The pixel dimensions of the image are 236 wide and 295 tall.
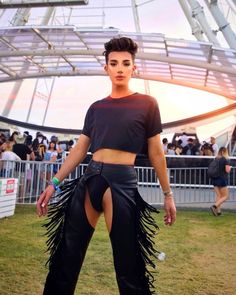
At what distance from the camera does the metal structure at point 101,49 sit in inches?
570

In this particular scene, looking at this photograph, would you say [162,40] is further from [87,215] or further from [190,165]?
[87,215]

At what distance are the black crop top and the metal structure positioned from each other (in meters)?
11.7

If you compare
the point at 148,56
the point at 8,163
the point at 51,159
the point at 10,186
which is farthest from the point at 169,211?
the point at 148,56

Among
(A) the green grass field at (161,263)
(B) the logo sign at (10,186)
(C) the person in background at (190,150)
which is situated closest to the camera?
(A) the green grass field at (161,263)

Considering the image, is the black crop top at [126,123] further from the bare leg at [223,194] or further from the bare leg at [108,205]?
the bare leg at [223,194]

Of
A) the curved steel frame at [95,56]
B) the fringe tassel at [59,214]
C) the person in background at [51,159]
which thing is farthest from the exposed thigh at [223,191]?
the fringe tassel at [59,214]

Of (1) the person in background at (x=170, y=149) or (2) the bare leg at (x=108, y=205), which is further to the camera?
(1) the person in background at (x=170, y=149)

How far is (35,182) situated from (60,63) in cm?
1052

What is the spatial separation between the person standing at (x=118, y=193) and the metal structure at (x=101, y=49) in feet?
38.4

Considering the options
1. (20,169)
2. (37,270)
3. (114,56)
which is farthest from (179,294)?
(20,169)

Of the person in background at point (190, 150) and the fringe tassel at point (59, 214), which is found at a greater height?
the person in background at point (190, 150)

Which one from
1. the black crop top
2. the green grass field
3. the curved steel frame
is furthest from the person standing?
the curved steel frame

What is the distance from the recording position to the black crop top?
271cm

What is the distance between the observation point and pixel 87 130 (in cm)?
300
